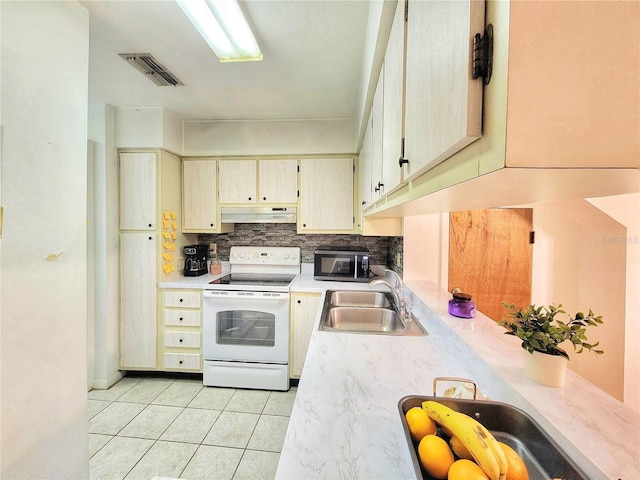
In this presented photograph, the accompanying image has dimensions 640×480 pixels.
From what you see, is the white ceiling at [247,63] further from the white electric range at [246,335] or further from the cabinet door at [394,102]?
the white electric range at [246,335]

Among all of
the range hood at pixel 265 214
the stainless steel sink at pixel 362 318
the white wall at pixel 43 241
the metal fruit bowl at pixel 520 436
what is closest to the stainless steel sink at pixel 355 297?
the stainless steel sink at pixel 362 318

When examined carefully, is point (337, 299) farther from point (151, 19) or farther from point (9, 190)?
point (151, 19)

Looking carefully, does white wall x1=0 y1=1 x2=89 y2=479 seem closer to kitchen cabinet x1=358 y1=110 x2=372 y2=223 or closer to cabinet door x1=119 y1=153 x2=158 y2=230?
cabinet door x1=119 y1=153 x2=158 y2=230

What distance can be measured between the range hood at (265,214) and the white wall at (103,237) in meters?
1.08

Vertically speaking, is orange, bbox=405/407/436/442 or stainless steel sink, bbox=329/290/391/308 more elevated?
orange, bbox=405/407/436/442

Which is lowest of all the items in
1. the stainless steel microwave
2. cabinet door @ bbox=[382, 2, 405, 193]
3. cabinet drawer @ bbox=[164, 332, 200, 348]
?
cabinet drawer @ bbox=[164, 332, 200, 348]

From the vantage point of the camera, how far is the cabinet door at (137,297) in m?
2.51

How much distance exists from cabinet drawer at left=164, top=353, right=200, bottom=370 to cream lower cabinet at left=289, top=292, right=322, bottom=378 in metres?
0.89

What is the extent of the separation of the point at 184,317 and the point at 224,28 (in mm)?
2268

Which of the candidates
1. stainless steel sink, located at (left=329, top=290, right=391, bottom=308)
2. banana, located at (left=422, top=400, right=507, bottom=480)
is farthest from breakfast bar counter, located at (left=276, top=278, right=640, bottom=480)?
stainless steel sink, located at (left=329, top=290, right=391, bottom=308)

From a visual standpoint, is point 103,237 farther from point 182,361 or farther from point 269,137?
point 269,137

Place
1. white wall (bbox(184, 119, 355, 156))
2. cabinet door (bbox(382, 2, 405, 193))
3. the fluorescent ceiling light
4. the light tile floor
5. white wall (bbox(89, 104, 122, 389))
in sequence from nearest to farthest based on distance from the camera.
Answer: cabinet door (bbox(382, 2, 405, 193)) → the fluorescent ceiling light → the light tile floor → white wall (bbox(89, 104, 122, 389)) → white wall (bbox(184, 119, 355, 156))

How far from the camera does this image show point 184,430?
192 centimetres

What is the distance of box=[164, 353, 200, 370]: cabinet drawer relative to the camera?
252cm
